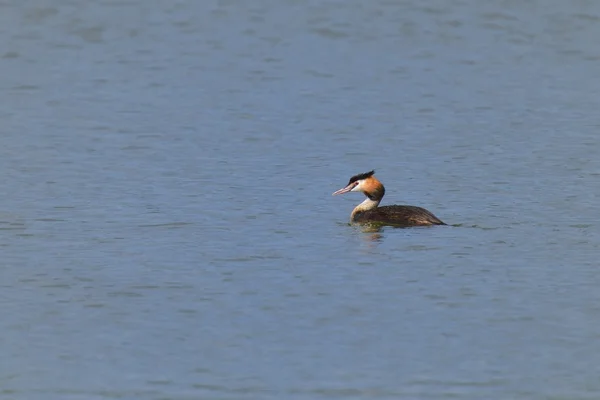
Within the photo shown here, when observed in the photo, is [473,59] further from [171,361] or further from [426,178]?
[171,361]

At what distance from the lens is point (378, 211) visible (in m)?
18.4

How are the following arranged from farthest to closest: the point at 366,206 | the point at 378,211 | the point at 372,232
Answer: the point at 366,206 < the point at 378,211 < the point at 372,232

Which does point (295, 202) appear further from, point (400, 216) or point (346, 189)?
point (400, 216)

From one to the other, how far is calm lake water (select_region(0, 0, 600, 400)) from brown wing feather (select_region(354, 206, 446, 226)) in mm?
170

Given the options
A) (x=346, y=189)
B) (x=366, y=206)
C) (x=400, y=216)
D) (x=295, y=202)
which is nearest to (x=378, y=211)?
(x=366, y=206)

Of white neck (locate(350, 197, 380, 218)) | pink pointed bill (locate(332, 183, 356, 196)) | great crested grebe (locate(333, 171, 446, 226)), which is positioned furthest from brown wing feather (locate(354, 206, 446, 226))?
pink pointed bill (locate(332, 183, 356, 196))

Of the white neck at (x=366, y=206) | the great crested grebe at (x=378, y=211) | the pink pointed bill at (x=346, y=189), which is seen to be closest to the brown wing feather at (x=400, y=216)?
the great crested grebe at (x=378, y=211)

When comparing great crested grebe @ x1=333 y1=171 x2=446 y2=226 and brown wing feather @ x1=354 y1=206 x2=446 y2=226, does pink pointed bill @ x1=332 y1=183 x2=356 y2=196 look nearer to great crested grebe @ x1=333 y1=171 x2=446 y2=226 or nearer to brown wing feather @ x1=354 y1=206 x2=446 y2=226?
great crested grebe @ x1=333 y1=171 x2=446 y2=226

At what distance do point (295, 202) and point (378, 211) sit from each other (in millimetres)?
1247

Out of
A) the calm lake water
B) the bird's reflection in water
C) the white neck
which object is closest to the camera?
the calm lake water

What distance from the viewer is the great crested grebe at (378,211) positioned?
57.9 ft

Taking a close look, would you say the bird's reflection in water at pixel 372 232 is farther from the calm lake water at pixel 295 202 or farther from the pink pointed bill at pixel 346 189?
the pink pointed bill at pixel 346 189

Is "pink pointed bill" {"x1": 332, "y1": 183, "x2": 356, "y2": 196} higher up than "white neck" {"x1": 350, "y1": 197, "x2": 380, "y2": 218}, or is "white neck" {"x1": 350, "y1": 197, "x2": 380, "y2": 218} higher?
"pink pointed bill" {"x1": 332, "y1": 183, "x2": 356, "y2": 196}

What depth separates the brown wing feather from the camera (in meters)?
17.6
